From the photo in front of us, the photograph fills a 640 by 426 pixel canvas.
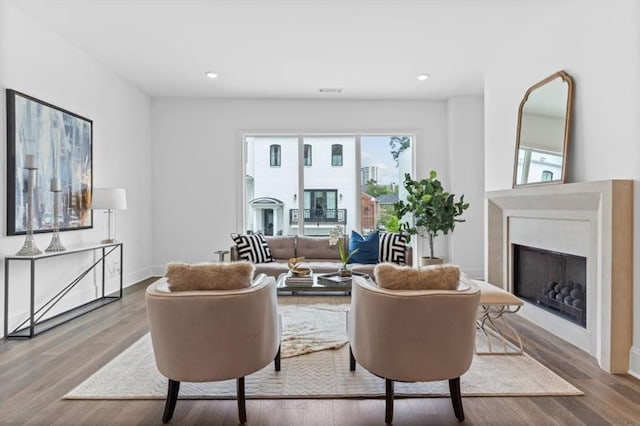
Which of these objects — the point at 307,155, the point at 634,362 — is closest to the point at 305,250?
the point at 307,155

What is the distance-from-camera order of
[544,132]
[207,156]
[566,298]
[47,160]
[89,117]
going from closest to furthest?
1. [566,298]
2. [544,132]
3. [47,160]
4. [89,117]
5. [207,156]

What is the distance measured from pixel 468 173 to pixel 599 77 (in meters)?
3.19

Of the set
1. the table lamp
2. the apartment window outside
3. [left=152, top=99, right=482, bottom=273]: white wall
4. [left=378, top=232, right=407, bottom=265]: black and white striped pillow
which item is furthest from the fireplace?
the table lamp

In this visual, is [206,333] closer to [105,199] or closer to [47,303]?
[47,303]

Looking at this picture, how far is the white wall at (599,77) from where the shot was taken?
2.52 metres

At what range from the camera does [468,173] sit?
5984 millimetres

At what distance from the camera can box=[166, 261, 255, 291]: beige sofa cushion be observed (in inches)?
76.9

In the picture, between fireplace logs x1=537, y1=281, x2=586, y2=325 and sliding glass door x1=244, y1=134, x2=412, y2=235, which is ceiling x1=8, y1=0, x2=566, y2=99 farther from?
fireplace logs x1=537, y1=281, x2=586, y2=325

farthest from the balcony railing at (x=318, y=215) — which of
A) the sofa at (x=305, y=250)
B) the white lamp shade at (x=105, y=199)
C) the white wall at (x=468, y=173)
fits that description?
the white lamp shade at (x=105, y=199)

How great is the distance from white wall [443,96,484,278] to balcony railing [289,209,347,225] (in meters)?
1.83

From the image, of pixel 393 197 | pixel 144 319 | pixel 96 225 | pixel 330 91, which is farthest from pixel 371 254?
pixel 96 225

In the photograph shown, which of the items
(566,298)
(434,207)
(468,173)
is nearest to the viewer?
(566,298)

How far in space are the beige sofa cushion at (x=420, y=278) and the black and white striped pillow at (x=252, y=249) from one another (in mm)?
3381

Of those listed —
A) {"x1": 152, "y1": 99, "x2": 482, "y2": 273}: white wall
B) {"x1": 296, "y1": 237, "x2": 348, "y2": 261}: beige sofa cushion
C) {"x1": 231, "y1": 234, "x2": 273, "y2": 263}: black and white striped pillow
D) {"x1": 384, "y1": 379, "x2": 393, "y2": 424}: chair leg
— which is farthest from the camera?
{"x1": 152, "y1": 99, "x2": 482, "y2": 273}: white wall
